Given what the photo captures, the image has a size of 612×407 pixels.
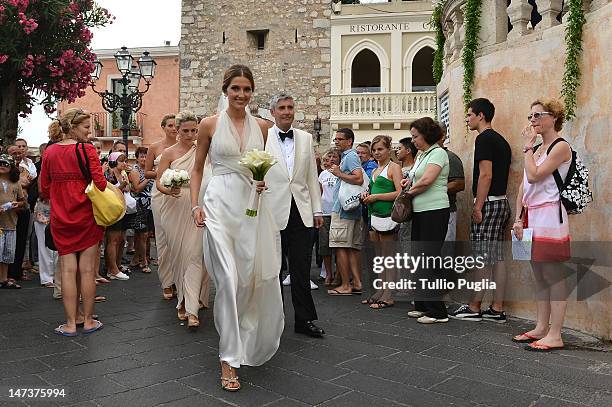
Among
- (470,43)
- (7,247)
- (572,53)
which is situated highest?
(470,43)

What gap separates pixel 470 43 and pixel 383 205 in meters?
2.17

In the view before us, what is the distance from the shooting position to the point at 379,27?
24.6 meters

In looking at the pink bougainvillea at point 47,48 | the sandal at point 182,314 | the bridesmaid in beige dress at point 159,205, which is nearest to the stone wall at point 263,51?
the pink bougainvillea at point 47,48

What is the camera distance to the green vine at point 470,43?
629 cm

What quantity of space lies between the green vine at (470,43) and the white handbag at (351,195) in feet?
5.38

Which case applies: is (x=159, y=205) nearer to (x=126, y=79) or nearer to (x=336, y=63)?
(x=126, y=79)

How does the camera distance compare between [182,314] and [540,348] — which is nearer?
[540,348]

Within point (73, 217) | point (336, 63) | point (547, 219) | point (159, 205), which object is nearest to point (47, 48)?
point (159, 205)

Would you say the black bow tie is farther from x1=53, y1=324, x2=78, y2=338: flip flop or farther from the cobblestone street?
x1=53, y1=324, x2=78, y2=338: flip flop

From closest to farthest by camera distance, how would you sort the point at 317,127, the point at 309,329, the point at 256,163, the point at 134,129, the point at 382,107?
the point at 256,163
the point at 309,329
the point at 317,127
the point at 382,107
the point at 134,129

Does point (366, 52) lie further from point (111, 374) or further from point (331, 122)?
point (111, 374)

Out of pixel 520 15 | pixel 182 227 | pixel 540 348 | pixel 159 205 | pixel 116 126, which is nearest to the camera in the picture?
pixel 540 348

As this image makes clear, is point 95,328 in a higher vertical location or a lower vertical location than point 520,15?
lower

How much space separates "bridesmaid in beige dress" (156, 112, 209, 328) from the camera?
558cm
